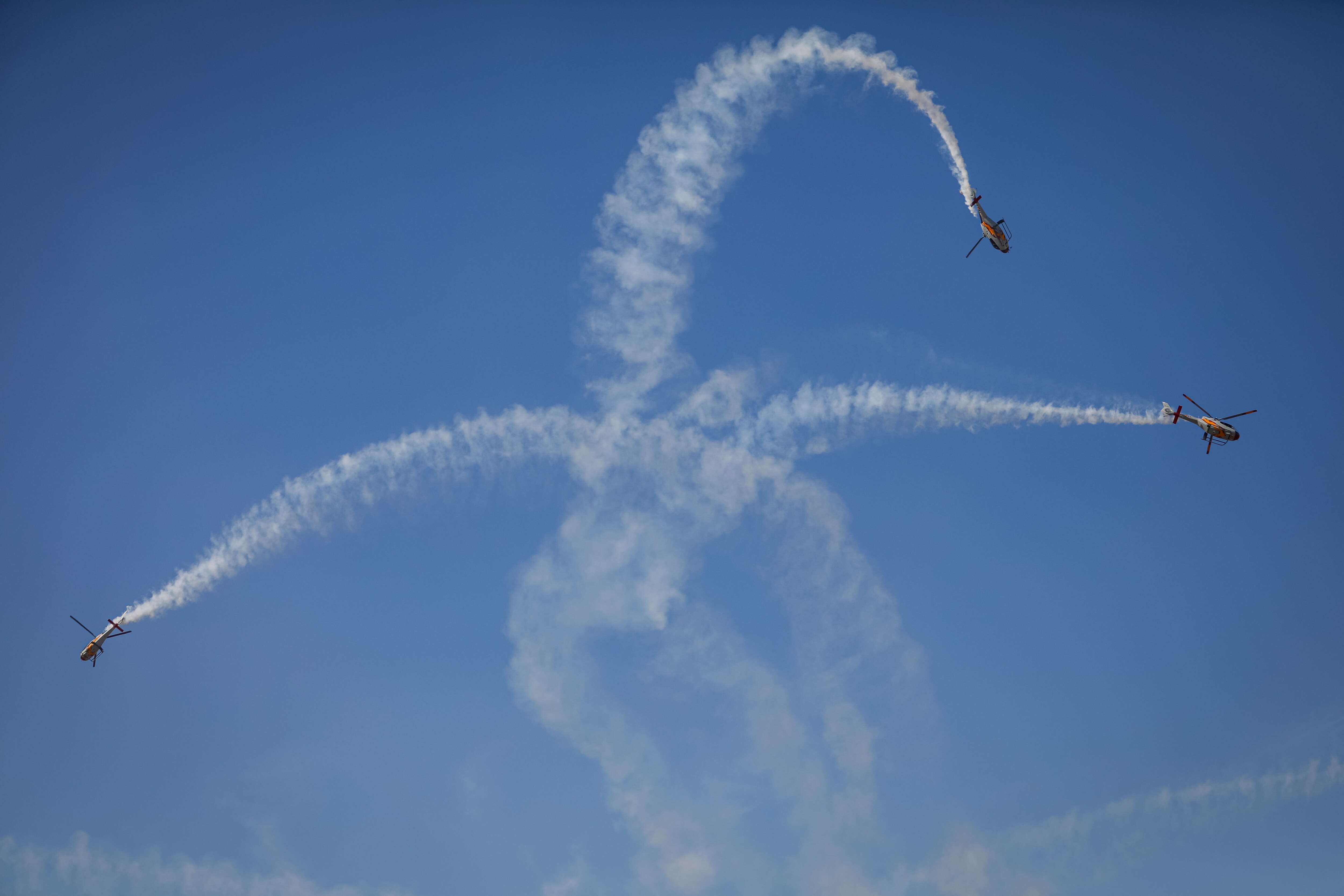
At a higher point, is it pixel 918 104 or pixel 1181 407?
pixel 918 104

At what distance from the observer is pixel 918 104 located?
5453cm

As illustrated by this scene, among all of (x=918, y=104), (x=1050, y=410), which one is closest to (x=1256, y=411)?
(x=1050, y=410)

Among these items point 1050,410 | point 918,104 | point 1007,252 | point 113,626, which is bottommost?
point 113,626

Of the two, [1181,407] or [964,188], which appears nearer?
[964,188]

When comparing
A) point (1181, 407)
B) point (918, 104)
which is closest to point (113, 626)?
point (918, 104)

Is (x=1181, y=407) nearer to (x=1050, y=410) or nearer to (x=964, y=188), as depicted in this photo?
(x=1050, y=410)

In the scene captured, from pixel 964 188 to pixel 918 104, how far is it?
610cm

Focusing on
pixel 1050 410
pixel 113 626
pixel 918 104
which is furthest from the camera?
pixel 113 626

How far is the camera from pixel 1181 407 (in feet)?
200

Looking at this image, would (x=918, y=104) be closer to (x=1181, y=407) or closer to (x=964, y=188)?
(x=964, y=188)

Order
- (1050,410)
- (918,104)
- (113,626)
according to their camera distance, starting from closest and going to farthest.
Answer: (918,104) < (1050,410) < (113,626)

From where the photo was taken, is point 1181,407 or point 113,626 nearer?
point 1181,407

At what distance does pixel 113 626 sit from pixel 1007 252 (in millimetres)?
72858

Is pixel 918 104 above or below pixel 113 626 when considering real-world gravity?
above
